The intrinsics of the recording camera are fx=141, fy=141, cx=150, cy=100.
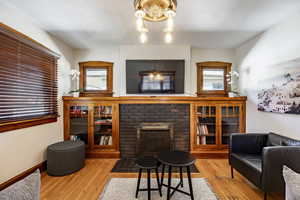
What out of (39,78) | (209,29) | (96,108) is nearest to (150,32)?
(209,29)

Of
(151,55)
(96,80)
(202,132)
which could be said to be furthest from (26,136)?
(202,132)

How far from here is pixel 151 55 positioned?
3307 mm

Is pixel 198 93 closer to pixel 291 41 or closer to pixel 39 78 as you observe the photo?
pixel 291 41

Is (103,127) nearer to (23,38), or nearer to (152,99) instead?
(152,99)

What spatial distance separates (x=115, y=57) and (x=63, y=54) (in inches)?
44.1

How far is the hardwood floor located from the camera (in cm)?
188

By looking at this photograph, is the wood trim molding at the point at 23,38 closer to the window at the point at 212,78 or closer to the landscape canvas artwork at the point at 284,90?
the window at the point at 212,78

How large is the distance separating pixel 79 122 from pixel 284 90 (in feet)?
12.5

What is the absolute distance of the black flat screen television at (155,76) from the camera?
3.27 m

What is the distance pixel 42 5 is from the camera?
6.26 ft

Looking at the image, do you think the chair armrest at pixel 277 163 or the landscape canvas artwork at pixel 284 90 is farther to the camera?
the landscape canvas artwork at pixel 284 90

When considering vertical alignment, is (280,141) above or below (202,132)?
above

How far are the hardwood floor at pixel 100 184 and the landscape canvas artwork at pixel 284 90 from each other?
127 cm

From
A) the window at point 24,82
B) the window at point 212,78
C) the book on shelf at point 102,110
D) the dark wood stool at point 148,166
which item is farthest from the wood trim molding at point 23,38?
the window at point 212,78
